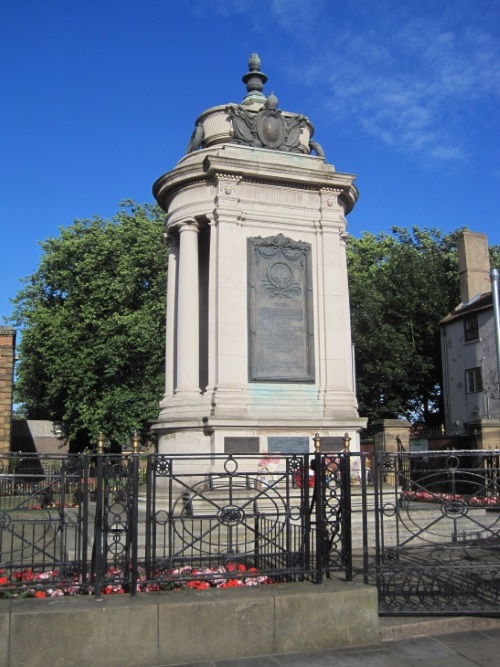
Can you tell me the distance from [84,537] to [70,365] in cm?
2715

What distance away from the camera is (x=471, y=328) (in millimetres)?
37844

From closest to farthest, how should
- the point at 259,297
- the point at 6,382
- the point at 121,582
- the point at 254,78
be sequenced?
1. the point at 121,582
2. the point at 259,297
3. the point at 254,78
4. the point at 6,382

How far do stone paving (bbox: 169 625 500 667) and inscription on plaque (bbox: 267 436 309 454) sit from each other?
709 centimetres

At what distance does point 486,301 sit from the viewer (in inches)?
1460

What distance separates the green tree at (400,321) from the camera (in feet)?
125

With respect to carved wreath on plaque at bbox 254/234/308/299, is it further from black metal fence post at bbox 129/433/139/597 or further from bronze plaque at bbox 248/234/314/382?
black metal fence post at bbox 129/433/139/597

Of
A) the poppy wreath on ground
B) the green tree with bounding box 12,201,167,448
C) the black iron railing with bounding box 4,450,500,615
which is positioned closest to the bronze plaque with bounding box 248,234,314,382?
the poppy wreath on ground

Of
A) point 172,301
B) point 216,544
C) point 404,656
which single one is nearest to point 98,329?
point 172,301

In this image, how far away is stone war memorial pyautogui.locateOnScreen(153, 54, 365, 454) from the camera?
13430mm

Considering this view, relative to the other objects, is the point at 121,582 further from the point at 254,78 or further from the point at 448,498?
the point at 254,78

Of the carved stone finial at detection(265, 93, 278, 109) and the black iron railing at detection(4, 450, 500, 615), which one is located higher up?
the carved stone finial at detection(265, 93, 278, 109)

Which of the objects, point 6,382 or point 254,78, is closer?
point 254,78

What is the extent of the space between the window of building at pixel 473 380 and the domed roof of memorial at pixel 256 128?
2484 centimetres

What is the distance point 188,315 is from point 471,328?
27.1 m
